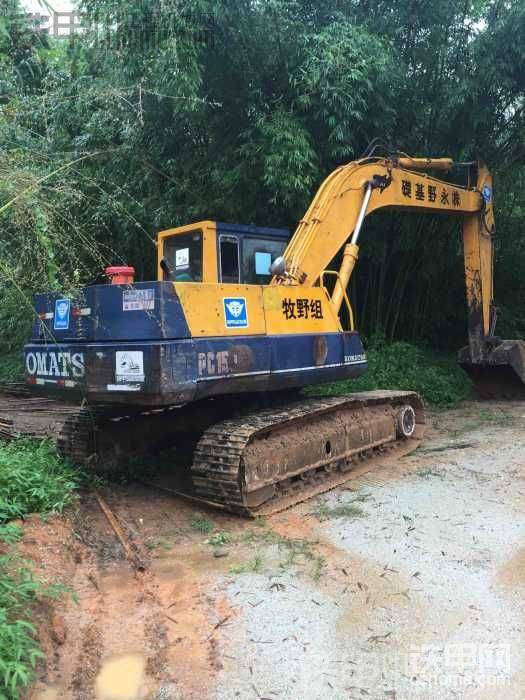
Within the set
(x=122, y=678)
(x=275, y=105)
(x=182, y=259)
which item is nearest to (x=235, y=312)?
(x=182, y=259)

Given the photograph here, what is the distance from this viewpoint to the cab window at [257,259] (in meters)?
5.90

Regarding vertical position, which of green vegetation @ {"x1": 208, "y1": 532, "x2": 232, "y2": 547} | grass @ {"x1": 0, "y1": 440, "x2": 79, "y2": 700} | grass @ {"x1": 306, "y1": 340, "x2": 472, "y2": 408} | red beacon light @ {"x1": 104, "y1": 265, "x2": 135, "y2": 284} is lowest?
green vegetation @ {"x1": 208, "y1": 532, "x2": 232, "y2": 547}

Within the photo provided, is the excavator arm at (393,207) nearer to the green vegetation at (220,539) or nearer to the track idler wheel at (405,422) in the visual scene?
the track idler wheel at (405,422)

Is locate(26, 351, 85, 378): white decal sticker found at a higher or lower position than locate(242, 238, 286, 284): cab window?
lower

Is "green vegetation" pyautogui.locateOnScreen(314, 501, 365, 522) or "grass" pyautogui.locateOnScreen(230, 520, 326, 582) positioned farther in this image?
"green vegetation" pyautogui.locateOnScreen(314, 501, 365, 522)

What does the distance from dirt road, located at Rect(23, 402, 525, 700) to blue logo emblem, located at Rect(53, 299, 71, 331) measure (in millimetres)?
1486

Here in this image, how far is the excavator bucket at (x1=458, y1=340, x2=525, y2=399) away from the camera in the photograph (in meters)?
9.16

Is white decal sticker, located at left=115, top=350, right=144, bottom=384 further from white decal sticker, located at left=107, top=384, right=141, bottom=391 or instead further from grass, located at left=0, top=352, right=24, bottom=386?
grass, located at left=0, top=352, right=24, bottom=386

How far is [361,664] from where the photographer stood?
9.69 feet

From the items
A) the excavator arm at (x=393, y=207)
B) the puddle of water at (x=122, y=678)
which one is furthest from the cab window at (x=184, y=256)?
the puddle of water at (x=122, y=678)

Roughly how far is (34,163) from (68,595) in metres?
2.85

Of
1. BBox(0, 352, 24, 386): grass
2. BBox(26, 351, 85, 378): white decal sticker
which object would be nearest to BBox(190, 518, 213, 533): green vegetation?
BBox(26, 351, 85, 378): white decal sticker

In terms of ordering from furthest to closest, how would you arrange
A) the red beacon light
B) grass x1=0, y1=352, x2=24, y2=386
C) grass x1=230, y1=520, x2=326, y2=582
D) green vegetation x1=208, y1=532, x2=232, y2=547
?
grass x1=0, y1=352, x2=24, y2=386 < the red beacon light < green vegetation x1=208, y1=532, x2=232, y2=547 < grass x1=230, y1=520, x2=326, y2=582

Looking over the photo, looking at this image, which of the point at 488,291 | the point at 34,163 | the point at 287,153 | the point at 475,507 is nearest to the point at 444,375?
the point at 488,291
